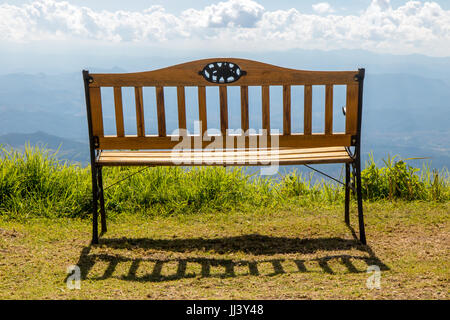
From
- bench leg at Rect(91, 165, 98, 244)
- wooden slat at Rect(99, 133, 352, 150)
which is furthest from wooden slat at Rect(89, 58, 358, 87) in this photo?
bench leg at Rect(91, 165, 98, 244)

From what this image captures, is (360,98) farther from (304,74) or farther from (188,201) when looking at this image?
(188,201)

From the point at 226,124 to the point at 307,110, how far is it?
567 millimetres

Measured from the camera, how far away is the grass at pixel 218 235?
2.54 meters

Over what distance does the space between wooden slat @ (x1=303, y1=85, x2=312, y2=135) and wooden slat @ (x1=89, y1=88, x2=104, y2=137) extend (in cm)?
138

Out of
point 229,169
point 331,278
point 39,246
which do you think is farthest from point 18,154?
point 331,278

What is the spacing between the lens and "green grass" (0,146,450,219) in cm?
429

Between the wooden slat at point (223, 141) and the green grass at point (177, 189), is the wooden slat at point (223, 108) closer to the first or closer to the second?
the wooden slat at point (223, 141)

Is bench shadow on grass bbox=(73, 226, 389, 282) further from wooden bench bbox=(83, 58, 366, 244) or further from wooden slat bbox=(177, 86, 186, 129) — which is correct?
wooden slat bbox=(177, 86, 186, 129)

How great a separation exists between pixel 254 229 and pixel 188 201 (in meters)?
0.95

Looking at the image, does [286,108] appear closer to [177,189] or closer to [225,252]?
[225,252]

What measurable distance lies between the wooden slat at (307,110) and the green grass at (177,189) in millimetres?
1318

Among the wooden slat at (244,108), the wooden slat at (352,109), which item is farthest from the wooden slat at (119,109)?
the wooden slat at (352,109)

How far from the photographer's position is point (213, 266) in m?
2.94

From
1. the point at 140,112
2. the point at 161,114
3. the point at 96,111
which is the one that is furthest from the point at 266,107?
the point at 96,111
